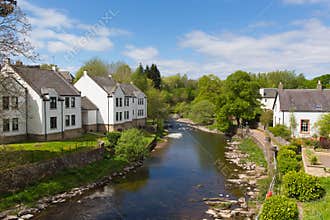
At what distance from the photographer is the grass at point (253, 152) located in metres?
29.0

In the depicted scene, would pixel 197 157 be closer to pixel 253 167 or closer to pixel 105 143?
pixel 253 167

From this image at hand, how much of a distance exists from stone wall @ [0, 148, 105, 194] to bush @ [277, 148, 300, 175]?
642 inches

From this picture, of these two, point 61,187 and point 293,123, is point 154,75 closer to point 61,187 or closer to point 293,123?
point 293,123

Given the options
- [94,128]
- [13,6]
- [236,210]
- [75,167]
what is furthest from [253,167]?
[13,6]

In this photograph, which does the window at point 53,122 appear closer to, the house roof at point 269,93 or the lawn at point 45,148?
the lawn at point 45,148

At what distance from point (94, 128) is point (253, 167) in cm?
2149

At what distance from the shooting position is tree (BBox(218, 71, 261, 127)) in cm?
4702

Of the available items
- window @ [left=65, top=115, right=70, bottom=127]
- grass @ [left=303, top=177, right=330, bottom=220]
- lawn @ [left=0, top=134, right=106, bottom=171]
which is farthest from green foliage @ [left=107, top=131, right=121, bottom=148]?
grass @ [left=303, top=177, right=330, bottom=220]

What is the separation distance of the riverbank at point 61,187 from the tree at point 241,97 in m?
24.5

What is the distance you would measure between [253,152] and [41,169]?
926 inches

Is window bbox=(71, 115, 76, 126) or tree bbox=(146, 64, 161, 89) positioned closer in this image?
window bbox=(71, 115, 76, 126)

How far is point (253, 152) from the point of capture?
3338 cm

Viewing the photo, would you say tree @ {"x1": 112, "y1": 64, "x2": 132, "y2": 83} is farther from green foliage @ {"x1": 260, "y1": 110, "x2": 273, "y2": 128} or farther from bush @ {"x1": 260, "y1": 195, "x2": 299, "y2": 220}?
bush @ {"x1": 260, "y1": 195, "x2": 299, "y2": 220}

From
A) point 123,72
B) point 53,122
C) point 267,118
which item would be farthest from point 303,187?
point 123,72
